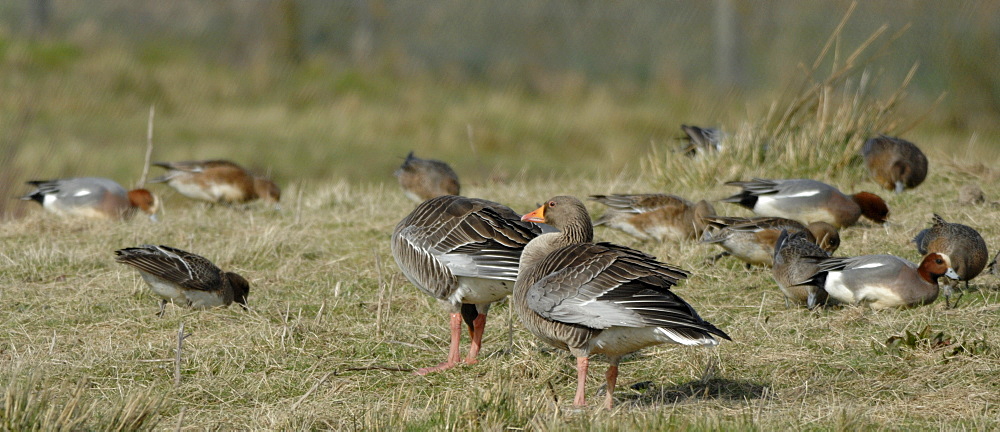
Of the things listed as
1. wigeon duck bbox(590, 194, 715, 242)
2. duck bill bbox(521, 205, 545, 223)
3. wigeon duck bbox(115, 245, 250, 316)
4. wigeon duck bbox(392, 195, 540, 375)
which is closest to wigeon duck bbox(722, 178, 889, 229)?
wigeon duck bbox(590, 194, 715, 242)

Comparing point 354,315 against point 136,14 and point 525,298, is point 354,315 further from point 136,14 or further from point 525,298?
point 136,14

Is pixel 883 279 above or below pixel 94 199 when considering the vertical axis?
below

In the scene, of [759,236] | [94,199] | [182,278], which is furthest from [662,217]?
[94,199]

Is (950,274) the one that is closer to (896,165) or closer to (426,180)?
(896,165)

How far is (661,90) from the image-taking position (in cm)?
1700

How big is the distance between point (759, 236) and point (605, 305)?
274 centimetres

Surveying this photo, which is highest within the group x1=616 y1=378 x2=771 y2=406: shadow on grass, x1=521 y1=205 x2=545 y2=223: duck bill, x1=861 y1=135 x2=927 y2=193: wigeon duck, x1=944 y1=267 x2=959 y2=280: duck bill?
x1=521 y1=205 x2=545 y2=223: duck bill

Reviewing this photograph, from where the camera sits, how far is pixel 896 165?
27.6 ft

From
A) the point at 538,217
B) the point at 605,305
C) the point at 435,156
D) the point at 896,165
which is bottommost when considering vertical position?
the point at 435,156

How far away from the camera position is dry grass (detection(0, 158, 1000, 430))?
398 cm

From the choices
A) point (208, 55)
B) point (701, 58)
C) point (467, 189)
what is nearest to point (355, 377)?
point (467, 189)

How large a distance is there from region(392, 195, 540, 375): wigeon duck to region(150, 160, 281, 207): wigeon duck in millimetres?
4522

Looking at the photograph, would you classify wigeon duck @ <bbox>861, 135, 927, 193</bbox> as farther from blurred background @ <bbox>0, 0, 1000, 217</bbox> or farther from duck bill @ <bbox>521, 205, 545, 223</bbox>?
duck bill @ <bbox>521, 205, 545, 223</bbox>

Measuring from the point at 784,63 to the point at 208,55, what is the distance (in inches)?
368
